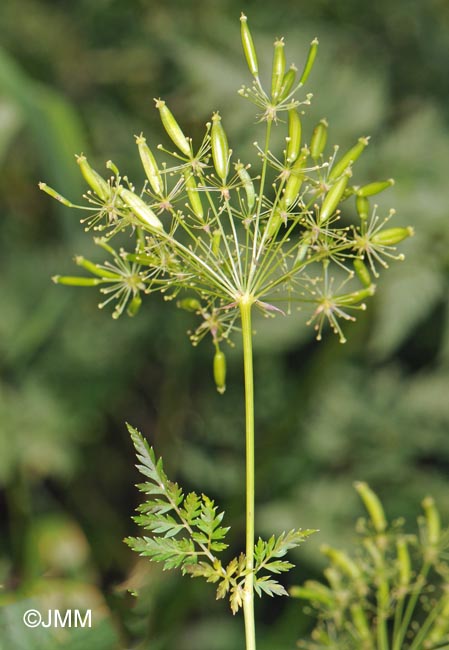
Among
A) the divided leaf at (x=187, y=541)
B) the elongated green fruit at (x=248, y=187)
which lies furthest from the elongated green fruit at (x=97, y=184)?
the divided leaf at (x=187, y=541)

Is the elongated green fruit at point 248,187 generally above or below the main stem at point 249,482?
above

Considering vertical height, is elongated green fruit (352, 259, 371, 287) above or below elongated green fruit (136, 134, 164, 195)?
below

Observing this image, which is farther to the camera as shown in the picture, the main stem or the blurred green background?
the blurred green background

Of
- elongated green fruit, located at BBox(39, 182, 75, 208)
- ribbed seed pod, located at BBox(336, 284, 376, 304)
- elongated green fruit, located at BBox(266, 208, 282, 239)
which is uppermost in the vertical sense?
elongated green fruit, located at BBox(266, 208, 282, 239)

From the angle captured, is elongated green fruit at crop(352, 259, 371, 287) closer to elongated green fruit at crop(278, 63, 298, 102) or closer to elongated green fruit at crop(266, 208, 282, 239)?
elongated green fruit at crop(266, 208, 282, 239)

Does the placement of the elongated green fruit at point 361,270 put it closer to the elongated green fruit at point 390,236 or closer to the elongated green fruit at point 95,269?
the elongated green fruit at point 390,236

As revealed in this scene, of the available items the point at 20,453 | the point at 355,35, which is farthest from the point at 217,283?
the point at 355,35

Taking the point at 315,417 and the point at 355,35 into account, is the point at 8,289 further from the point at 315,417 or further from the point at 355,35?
the point at 355,35

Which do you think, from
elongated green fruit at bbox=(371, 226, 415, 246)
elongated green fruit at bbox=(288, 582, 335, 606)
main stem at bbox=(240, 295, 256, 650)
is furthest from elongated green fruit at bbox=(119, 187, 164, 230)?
elongated green fruit at bbox=(288, 582, 335, 606)
